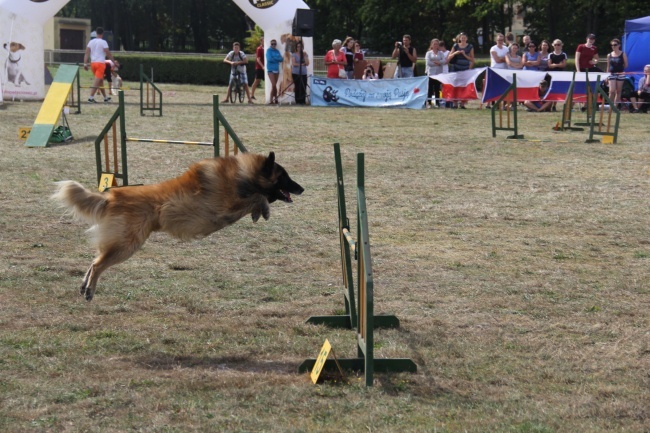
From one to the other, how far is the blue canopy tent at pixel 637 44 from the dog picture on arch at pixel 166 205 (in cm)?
2278

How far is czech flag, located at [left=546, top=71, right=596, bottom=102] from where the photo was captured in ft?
79.1

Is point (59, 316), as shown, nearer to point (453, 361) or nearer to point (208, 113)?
point (453, 361)

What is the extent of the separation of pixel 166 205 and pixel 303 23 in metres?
20.9

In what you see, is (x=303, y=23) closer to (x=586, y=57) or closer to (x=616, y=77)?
(x=586, y=57)

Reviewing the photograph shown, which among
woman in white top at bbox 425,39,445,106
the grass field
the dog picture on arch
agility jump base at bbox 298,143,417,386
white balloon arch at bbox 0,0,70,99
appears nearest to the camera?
the grass field

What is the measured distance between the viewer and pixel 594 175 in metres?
14.2

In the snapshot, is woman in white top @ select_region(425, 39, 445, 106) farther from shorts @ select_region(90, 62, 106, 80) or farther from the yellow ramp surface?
the yellow ramp surface

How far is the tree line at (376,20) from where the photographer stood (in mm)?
47531

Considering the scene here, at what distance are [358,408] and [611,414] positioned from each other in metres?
1.38

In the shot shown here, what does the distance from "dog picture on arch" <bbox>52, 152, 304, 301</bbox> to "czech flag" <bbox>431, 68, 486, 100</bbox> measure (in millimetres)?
19999

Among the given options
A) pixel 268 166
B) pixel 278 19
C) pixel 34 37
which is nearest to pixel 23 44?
pixel 34 37

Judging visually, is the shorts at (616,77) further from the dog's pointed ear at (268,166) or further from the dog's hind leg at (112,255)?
the dog's hind leg at (112,255)

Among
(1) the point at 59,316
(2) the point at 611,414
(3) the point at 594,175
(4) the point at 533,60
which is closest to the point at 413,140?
(3) the point at 594,175

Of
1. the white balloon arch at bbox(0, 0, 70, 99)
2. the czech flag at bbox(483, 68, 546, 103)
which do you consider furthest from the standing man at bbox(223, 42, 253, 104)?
the czech flag at bbox(483, 68, 546, 103)
